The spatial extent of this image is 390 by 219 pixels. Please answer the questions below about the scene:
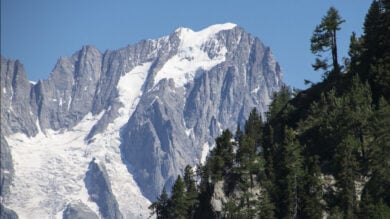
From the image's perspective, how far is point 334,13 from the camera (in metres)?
123

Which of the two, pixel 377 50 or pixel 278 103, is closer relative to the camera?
pixel 377 50

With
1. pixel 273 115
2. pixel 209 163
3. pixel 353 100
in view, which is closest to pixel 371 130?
pixel 353 100

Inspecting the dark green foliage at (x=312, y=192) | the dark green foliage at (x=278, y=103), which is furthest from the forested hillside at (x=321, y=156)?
the dark green foliage at (x=278, y=103)

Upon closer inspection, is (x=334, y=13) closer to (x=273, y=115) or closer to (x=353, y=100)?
(x=353, y=100)

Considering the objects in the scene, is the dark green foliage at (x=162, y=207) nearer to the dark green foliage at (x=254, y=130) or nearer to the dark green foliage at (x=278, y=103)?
the dark green foliage at (x=254, y=130)

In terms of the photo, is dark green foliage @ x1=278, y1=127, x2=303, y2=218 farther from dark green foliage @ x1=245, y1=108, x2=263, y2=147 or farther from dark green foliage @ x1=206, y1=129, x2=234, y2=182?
dark green foliage @ x1=245, y1=108, x2=263, y2=147

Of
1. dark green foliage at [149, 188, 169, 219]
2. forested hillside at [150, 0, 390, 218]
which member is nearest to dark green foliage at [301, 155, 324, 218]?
forested hillside at [150, 0, 390, 218]

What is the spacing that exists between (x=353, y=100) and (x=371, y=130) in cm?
483

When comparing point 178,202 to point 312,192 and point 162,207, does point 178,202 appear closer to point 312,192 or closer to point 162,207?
point 162,207

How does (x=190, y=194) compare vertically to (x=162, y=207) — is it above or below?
above

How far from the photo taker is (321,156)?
116m

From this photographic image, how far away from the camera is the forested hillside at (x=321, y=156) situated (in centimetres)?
10500

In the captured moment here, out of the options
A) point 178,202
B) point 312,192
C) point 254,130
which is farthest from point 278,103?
point 312,192

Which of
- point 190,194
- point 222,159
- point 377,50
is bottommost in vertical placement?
point 190,194
